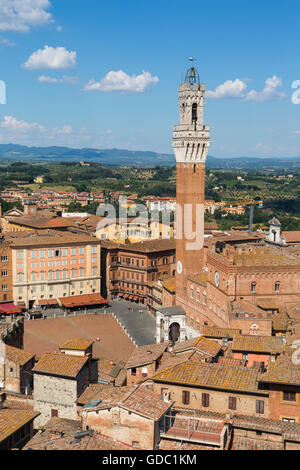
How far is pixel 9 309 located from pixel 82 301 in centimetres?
822

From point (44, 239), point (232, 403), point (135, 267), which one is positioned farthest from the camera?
point (135, 267)

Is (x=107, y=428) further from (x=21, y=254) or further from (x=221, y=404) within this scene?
(x=21, y=254)

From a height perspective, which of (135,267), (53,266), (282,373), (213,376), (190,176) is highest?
(190,176)

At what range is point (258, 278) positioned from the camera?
43125mm

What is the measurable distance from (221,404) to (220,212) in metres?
126

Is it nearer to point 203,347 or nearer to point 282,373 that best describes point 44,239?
point 203,347

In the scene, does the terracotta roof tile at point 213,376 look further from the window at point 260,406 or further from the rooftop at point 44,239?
the rooftop at point 44,239

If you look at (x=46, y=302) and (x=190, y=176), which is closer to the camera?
(x=190, y=176)

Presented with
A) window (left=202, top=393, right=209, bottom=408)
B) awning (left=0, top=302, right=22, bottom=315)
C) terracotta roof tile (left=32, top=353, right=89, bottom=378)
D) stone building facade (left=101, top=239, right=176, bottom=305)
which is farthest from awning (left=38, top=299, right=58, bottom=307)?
window (left=202, top=393, right=209, bottom=408)

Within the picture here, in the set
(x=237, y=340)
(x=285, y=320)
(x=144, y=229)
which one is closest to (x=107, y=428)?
(x=237, y=340)

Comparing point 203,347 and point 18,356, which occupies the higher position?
point 203,347

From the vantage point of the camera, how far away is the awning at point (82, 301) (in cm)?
6253

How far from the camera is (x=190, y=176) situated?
5269cm

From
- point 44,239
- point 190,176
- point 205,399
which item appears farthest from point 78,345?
point 44,239
